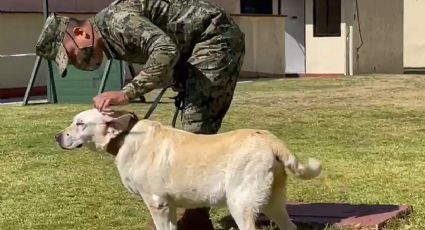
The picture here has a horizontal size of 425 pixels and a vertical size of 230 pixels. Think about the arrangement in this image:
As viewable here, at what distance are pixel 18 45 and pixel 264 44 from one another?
287 inches

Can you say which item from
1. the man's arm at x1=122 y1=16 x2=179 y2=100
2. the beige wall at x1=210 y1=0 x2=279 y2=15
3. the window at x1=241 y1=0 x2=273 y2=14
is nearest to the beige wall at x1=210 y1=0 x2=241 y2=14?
the beige wall at x1=210 y1=0 x2=279 y2=15

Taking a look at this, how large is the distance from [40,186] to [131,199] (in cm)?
107

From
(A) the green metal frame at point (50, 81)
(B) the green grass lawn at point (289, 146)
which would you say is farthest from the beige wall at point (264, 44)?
(A) the green metal frame at point (50, 81)

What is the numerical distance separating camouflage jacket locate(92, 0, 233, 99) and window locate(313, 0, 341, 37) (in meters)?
19.1

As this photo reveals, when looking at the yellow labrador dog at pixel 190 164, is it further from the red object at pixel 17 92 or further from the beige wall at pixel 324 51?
the beige wall at pixel 324 51

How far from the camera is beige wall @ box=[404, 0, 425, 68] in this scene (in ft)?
88.3

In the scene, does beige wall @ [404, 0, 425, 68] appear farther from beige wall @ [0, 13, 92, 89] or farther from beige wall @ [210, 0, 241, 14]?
beige wall @ [0, 13, 92, 89]

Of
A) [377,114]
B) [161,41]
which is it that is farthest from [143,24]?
[377,114]

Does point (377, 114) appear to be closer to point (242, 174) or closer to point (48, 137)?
point (48, 137)

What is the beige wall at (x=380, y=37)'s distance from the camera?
24.1 m

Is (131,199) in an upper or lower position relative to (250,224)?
lower

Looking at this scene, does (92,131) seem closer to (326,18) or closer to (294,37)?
(326,18)

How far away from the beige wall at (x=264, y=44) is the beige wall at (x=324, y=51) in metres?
0.73

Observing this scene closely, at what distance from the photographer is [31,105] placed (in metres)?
15.8
